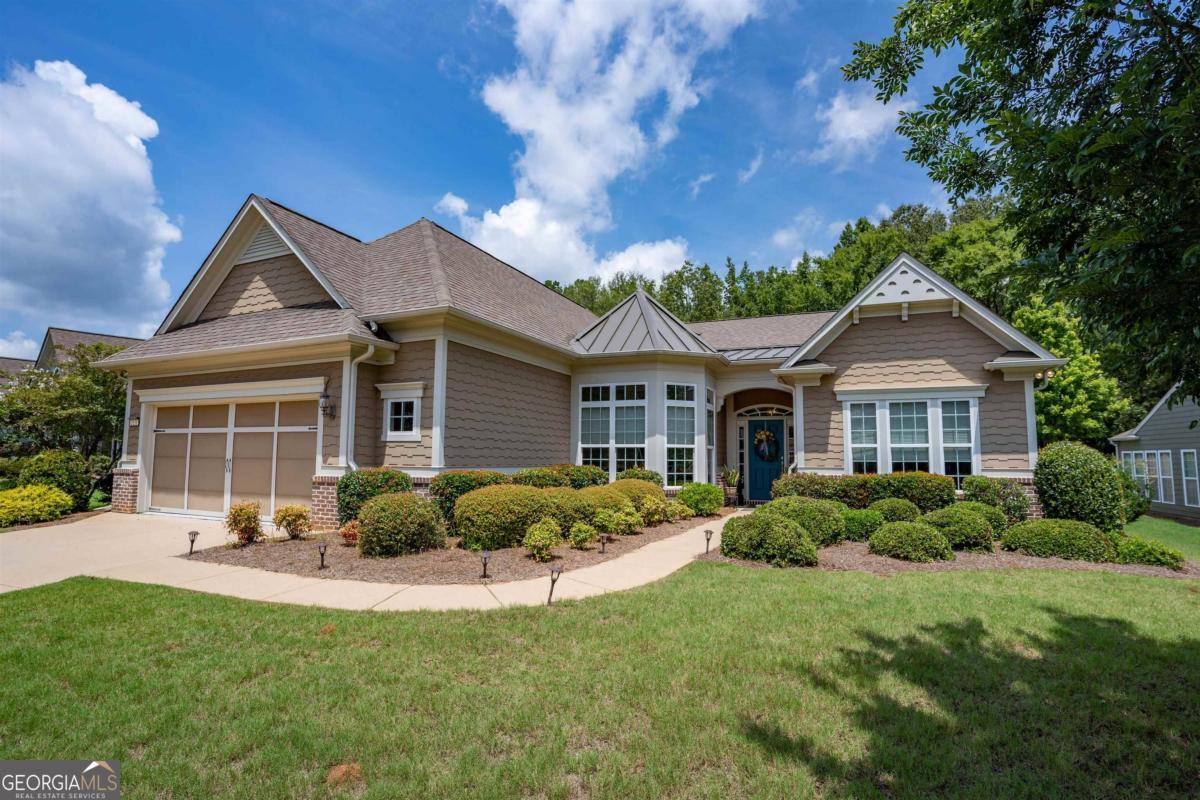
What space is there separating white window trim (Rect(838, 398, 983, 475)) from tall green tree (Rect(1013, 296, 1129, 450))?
13729 millimetres

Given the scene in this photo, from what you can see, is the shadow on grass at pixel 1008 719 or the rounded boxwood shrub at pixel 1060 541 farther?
the rounded boxwood shrub at pixel 1060 541

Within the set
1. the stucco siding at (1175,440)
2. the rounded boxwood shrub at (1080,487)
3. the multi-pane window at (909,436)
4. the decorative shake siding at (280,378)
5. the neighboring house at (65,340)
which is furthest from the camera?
the neighboring house at (65,340)

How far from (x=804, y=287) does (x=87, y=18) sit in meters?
30.4

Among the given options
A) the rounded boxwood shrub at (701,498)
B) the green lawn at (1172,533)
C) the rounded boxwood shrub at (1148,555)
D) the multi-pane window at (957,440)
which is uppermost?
the multi-pane window at (957,440)

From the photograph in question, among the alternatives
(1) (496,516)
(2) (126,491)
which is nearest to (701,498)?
(1) (496,516)

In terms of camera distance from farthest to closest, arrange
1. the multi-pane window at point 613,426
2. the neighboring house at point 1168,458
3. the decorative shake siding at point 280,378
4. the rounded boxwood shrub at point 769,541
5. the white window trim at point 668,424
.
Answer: the neighboring house at point 1168,458, the multi-pane window at point 613,426, the white window trim at point 668,424, the decorative shake siding at point 280,378, the rounded boxwood shrub at point 769,541

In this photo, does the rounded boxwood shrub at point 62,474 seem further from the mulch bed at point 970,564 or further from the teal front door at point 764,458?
the teal front door at point 764,458

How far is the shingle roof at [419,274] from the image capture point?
11.9 metres

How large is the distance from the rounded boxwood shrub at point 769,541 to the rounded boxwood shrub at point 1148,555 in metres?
4.82

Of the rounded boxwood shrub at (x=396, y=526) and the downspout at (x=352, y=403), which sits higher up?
the downspout at (x=352, y=403)

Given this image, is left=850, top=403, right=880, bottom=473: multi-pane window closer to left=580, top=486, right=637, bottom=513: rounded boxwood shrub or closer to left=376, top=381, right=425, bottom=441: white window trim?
left=580, top=486, right=637, bottom=513: rounded boxwood shrub

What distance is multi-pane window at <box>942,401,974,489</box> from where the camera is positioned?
38.5 feet

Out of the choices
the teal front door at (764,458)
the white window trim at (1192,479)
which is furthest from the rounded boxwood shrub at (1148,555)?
the white window trim at (1192,479)

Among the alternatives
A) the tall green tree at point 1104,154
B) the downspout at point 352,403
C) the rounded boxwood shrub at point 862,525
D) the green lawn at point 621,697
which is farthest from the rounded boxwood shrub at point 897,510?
the downspout at point 352,403
